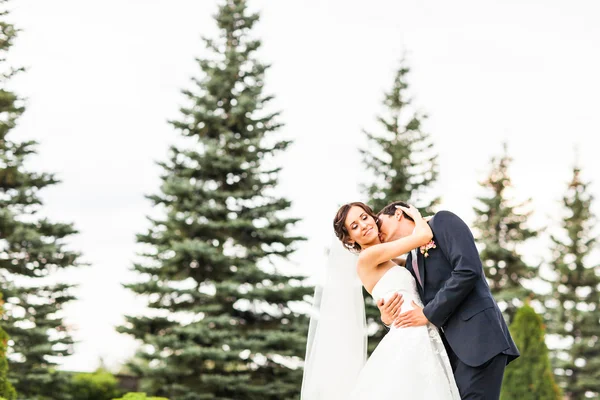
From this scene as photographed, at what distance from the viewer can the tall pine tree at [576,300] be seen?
2506 cm

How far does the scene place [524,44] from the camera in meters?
16.9

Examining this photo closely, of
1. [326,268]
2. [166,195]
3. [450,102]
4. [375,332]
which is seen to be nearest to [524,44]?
[450,102]

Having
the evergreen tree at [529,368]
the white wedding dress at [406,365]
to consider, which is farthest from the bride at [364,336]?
the evergreen tree at [529,368]

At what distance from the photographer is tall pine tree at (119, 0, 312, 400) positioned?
56.0ft

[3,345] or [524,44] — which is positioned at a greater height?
[524,44]

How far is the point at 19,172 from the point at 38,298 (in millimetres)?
3421

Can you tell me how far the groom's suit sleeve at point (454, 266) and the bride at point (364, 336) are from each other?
0.12 m

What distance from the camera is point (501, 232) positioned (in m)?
25.0

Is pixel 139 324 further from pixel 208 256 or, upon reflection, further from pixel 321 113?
pixel 321 113

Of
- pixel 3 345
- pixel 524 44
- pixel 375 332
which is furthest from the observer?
pixel 375 332

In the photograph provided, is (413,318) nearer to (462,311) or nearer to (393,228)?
(462,311)

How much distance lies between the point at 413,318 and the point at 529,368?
8.48 metres

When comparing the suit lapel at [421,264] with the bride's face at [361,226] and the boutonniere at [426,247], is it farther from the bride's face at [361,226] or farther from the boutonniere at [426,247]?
the bride's face at [361,226]

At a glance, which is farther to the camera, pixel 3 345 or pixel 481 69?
pixel 481 69
